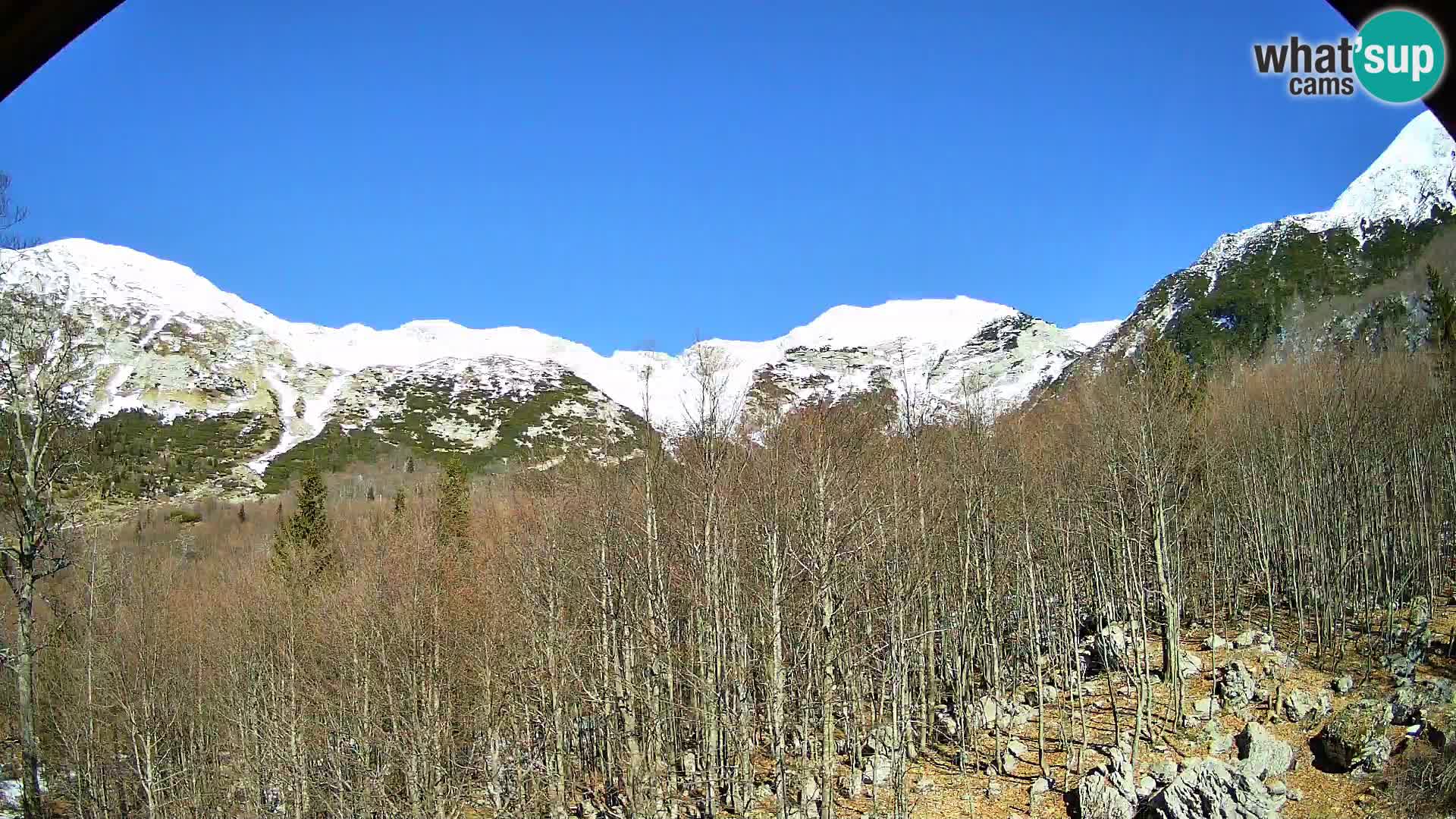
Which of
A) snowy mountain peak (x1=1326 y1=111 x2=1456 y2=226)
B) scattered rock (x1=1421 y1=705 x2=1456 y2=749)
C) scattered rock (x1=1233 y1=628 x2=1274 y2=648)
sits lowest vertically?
scattered rock (x1=1421 y1=705 x2=1456 y2=749)

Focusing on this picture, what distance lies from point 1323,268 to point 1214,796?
416ft

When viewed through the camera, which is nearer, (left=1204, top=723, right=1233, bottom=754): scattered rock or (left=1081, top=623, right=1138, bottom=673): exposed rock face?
(left=1204, top=723, right=1233, bottom=754): scattered rock

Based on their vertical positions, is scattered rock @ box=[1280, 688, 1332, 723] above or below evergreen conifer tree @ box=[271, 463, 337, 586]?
below

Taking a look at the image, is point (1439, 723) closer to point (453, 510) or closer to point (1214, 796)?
point (1214, 796)

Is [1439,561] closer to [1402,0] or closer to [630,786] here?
[630,786]

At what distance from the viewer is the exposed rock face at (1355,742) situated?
61.5 ft

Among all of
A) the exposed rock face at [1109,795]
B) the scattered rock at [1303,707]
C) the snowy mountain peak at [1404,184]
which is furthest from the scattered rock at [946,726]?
the snowy mountain peak at [1404,184]

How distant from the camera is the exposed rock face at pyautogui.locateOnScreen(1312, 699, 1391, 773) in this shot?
18.8 m

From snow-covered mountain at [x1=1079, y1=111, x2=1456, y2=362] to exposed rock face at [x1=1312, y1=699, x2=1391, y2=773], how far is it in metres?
72.1

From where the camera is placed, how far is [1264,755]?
19.2 metres

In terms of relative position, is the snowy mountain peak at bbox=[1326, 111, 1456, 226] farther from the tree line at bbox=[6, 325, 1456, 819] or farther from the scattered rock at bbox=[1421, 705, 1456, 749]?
the scattered rock at bbox=[1421, 705, 1456, 749]

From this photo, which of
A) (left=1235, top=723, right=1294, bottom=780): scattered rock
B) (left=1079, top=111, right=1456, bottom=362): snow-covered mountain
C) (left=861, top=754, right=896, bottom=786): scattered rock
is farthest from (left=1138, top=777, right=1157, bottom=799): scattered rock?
(left=1079, top=111, right=1456, bottom=362): snow-covered mountain

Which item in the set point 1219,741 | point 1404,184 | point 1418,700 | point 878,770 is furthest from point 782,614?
point 1404,184

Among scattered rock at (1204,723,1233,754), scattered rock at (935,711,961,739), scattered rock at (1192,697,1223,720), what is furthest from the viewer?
scattered rock at (935,711,961,739)
